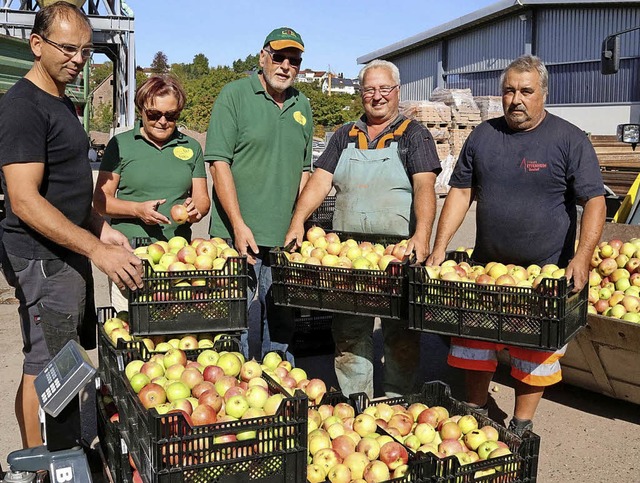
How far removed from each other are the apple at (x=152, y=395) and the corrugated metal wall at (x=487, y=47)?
22.4m

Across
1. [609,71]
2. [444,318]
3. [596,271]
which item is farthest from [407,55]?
[444,318]

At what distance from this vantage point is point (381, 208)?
4.45m

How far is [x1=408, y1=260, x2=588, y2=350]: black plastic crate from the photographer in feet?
11.4

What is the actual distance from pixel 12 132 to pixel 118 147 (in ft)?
4.10

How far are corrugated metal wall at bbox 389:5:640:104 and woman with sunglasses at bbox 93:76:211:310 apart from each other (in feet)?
63.1

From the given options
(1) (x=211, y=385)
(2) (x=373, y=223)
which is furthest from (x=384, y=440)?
(2) (x=373, y=223)

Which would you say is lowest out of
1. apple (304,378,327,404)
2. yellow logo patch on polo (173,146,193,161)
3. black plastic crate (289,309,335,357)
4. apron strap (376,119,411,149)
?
black plastic crate (289,309,335,357)

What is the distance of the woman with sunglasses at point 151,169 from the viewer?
4.30 m

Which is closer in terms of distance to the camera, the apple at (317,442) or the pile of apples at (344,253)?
the apple at (317,442)

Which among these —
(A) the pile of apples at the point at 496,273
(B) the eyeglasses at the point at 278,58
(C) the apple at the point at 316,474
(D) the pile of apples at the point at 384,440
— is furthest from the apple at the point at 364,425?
(B) the eyeglasses at the point at 278,58

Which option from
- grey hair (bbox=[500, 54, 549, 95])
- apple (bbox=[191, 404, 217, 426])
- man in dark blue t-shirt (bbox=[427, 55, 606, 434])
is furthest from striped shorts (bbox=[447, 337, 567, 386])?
apple (bbox=[191, 404, 217, 426])

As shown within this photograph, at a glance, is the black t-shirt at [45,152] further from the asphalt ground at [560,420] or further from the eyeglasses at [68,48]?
the asphalt ground at [560,420]

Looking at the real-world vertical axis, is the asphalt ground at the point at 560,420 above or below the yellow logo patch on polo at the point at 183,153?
below

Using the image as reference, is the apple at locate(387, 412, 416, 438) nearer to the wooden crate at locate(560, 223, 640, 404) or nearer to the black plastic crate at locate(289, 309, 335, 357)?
the wooden crate at locate(560, 223, 640, 404)
